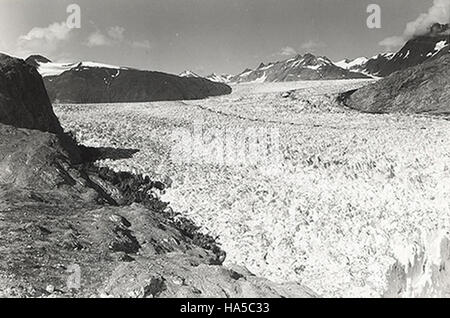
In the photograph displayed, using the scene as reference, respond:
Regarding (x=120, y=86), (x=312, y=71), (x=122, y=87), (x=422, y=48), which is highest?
(x=422, y=48)

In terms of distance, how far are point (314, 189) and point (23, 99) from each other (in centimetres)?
1540

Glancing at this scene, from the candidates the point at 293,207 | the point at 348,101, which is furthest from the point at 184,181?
the point at 348,101

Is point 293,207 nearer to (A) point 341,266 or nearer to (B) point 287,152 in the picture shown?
(A) point 341,266

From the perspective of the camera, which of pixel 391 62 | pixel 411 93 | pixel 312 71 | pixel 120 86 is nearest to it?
pixel 411 93

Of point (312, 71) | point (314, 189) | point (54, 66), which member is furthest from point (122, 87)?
point (312, 71)

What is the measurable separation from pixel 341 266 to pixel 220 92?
8317 centimetres

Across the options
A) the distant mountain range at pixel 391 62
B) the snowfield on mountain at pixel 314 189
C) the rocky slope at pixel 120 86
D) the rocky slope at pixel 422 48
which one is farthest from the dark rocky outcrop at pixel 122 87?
the rocky slope at pixel 422 48

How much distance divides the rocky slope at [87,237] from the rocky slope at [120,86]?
69.3m

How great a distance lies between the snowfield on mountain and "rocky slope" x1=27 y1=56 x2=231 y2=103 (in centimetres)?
5397

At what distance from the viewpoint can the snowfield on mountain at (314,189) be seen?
14.9 meters

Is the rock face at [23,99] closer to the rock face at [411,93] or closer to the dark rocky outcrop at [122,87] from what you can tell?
the rock face at [411,93]

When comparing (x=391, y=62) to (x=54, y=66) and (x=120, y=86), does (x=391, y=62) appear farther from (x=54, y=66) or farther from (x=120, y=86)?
(x=54, y=66)

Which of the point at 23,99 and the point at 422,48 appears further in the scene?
the point at 422,48

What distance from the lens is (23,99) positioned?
21734mm
